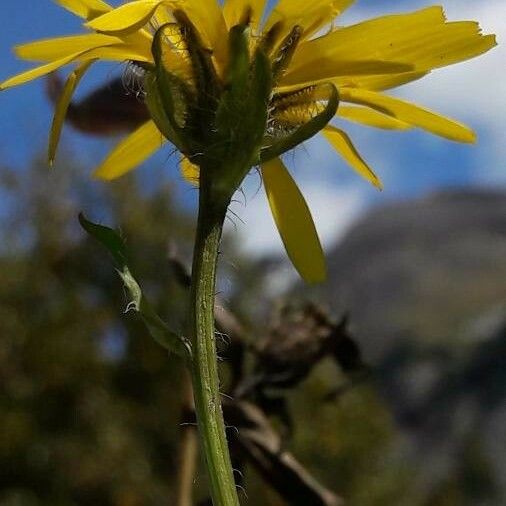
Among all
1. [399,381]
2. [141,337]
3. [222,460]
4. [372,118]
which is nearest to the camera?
[222,460]

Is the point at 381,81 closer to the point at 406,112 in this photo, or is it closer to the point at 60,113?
the point at 406,112

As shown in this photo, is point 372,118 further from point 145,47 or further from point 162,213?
point 162,213

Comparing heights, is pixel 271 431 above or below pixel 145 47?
below

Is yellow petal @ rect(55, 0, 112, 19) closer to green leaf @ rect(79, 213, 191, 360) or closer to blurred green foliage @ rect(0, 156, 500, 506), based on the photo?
green leaf @ rect(79, 213, 191, 360)

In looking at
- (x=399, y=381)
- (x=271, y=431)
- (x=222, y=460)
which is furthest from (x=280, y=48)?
(x=399, y=381)

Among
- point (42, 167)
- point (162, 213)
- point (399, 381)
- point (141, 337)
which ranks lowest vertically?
point (399, 381)

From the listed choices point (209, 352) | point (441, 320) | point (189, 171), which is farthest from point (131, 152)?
point (441, 320)
